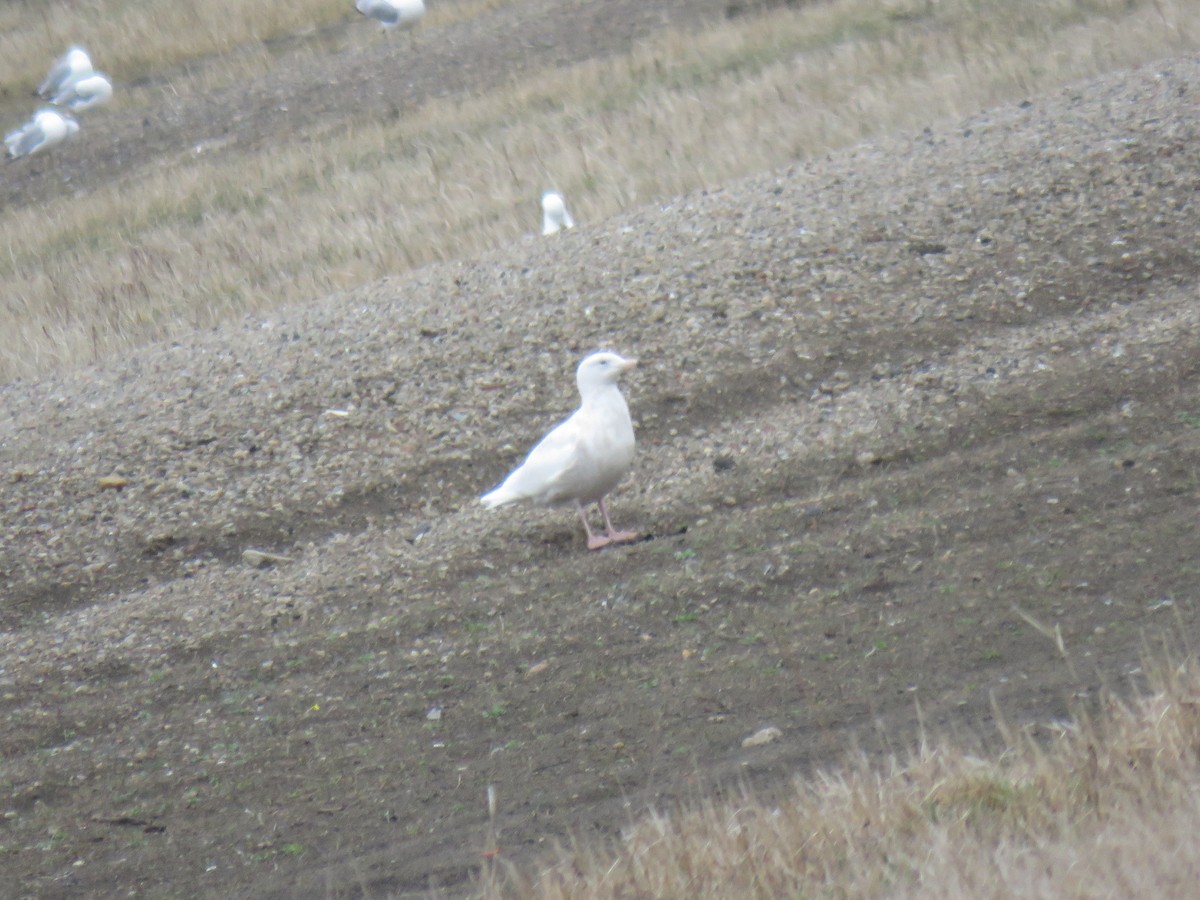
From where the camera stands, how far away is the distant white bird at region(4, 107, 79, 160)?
21822 millimetres

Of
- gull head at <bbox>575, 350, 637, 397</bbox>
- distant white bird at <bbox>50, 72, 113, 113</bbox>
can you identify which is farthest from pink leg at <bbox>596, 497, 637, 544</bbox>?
distant white bird at <bbox>50, 72, 113, 113</bbox>

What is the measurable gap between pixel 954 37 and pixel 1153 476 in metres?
10.5

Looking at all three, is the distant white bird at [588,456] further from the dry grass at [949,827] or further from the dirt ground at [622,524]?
the dry grass at [949,827]

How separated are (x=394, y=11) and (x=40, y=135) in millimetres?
5804

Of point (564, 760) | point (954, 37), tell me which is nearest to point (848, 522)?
point (564, 760)

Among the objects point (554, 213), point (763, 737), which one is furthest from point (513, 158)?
point (763, 737)

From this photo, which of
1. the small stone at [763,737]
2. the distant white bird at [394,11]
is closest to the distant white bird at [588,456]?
the small stone at [763,737]

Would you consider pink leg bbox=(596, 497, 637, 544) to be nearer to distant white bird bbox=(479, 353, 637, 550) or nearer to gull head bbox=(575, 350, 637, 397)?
distant white bird bbox=(479, 353, 637, 550)

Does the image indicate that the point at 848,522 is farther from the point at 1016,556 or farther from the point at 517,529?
the point at 517,529

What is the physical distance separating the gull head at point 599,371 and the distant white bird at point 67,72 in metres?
19.3

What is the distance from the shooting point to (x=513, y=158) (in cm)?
1520

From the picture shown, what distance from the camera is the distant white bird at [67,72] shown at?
77.6 feet

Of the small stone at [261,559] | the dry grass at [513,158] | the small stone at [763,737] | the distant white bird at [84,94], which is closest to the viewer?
the small stone at [763,737]

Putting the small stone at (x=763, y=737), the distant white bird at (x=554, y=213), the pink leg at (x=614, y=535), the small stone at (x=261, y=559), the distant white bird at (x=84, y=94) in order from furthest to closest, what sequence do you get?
the distant white bird at (x=84, y=94) < the distant white bird at (x=554, y=213) < the small stone at (x=261, y=559) < the pink leg at (x=614, y=535) < the small stone at (x=763, y=737)
